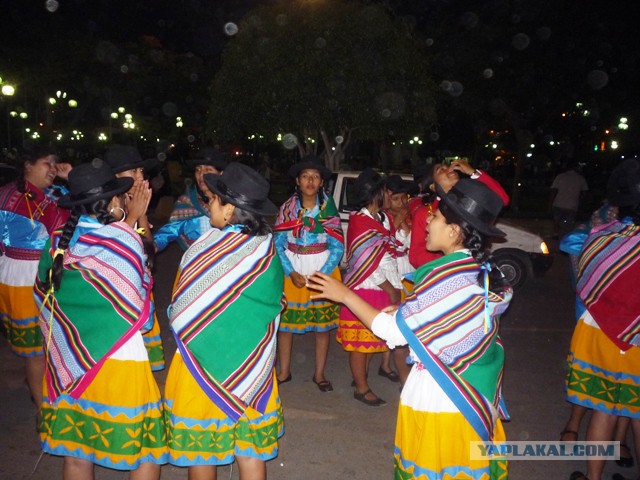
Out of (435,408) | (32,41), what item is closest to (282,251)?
(435,408)

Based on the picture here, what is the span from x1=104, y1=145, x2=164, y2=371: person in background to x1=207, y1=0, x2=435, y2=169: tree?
24.3 feet

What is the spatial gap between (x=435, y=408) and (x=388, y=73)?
9.42m

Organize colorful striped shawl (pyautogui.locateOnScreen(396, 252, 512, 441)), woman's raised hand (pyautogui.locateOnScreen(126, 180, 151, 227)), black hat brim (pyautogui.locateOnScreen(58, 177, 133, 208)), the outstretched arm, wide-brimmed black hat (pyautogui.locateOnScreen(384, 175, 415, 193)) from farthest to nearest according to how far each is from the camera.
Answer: wide-brimmed black hat (pyautogui.locateOnScreen(384, 175, 415, 193))
woman's raised hand (pyautogui.locateOnScreen(126, 180, 151, 227))
black hat brim (pyautogui.locateOnScreen(58, 177, 133, 208))
the outstretched arm
colorful striped shawl (pyautogui.locateOnScreen(396, 252, 512, 441))

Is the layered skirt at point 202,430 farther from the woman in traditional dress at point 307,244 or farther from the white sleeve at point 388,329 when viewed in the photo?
the woman in traditional dress at point 307,244

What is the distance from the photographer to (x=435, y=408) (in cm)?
254

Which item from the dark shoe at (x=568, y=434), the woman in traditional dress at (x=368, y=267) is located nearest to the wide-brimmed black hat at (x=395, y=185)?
the woman in traditional dress at (x=368, y=267)

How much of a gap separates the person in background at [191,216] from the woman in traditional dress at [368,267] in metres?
1.23

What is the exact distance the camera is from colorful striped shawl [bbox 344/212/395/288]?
4.79 metres

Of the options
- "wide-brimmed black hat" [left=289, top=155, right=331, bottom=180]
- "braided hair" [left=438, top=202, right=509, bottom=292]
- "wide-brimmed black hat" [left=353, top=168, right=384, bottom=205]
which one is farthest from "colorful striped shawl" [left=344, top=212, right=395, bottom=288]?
"braided hair" [left=438, top=202, right=509, bottom=292]

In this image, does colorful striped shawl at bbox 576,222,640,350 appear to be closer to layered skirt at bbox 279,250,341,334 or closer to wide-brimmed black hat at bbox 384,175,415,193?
wide-brimmed black hat at bbox 384,175,415,193

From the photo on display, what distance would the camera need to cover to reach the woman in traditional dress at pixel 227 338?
2.68m

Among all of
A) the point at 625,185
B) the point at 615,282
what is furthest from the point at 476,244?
the point at 625,185

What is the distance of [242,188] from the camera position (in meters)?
2.76

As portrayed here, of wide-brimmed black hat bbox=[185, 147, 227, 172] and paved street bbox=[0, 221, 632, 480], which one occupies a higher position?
wide-brimmed black hat bbox=[185, 147, 227, 172]
